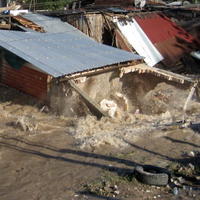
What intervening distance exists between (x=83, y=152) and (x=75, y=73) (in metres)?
2.56

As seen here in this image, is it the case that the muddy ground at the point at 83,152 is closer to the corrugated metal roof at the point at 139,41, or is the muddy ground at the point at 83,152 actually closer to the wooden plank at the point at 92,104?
the wooden plank at the point at 92,104

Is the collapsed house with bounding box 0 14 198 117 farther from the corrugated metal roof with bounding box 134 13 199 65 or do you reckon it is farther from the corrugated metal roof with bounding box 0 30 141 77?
the corrugated metal roof with bounding box 134 13 199 65

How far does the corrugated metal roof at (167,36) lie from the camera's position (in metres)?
17.0

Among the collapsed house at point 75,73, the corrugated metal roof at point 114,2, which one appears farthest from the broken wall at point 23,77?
the corrugated metal roof at point 114,2

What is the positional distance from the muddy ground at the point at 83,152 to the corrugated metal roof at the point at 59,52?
62.9 inches

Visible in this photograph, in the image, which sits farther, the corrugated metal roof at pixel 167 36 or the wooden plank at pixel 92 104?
the corrugated metal roof at pixel 167 36

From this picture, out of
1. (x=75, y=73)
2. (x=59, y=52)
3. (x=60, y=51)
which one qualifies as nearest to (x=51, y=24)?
(x=60, y=51)

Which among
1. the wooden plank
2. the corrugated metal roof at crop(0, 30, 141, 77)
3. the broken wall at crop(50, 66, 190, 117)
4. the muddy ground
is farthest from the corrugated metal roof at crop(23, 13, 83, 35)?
the wooden plank

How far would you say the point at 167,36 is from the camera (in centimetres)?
1791

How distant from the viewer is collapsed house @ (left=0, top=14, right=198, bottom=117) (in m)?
11.6

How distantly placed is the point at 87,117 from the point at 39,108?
75.0 inches

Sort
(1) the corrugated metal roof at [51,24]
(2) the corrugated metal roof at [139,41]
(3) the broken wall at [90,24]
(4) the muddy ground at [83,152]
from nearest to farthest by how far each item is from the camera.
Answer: (4) the muddy ground at [83,152]
(1) the corrugated metal roof at [51,24]
(3) the broken wall at [90,24]
(2) the corrugated metal roof at [139,41]

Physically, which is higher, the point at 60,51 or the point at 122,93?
the point at 60,51

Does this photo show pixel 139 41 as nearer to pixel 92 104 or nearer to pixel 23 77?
pixel 23 77
